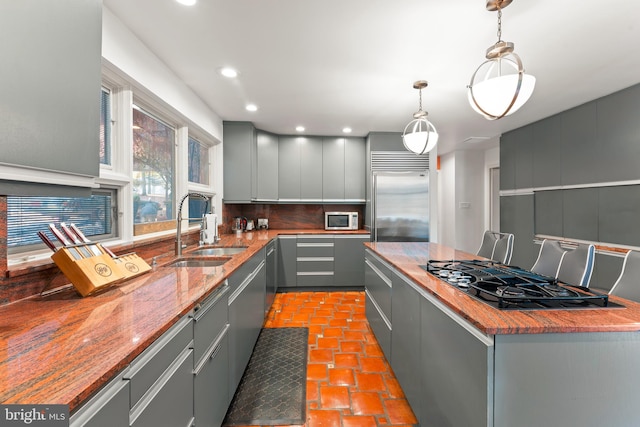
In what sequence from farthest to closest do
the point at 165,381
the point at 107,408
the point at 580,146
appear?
the point at 580,146
the point at 165,381
the point at 107,408

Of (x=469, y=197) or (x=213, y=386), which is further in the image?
(x=469, y=197)

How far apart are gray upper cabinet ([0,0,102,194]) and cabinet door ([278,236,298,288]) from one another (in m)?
3.15

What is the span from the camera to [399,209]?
4230mm

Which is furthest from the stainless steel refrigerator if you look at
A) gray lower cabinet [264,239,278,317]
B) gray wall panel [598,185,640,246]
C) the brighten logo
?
the brighten logo

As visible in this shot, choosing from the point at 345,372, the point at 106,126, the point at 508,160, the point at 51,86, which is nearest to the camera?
the point at 51,86

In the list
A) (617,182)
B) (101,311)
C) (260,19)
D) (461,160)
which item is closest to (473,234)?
(461,160)

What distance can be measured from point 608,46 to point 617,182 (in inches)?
61.7

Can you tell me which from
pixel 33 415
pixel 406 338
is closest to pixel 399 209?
pixel 406 338

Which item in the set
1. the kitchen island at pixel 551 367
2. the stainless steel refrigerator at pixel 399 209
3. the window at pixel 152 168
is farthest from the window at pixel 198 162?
the kitchen island at pixel 551 367

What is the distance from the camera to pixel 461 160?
609cm

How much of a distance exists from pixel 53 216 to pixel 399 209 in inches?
150

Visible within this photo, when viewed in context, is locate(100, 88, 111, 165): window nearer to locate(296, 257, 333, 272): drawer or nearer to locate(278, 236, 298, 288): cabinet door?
locate(278, 236, 298, 288): cabinet door

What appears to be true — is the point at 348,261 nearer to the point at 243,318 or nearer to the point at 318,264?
the point at 318,264

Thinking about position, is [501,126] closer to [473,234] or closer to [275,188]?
[473,234]
